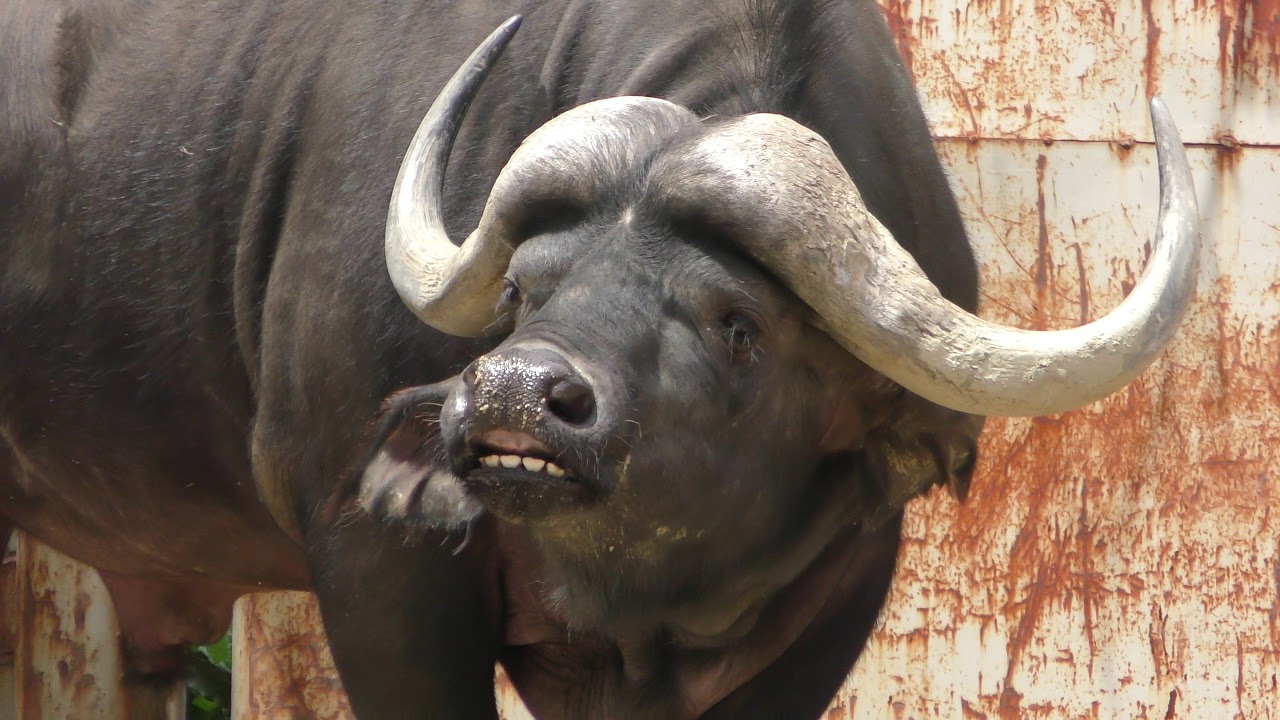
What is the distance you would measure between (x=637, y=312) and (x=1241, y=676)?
3.00 metres

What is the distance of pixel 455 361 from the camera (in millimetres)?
3502

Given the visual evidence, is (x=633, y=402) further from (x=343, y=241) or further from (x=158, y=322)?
(x=158, y=322)

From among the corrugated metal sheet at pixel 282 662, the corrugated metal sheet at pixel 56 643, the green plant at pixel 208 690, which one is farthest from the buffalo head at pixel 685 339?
the green plant at pixel 208 690

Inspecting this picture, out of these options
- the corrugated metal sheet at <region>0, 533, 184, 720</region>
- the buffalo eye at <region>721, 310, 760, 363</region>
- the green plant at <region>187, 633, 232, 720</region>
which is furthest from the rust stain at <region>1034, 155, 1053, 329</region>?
the green plant at <region>187, 633, 232, 720</region>

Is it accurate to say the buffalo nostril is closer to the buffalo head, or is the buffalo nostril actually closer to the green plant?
the buffalo head

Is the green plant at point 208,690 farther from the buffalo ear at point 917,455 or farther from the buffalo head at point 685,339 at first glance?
the buffalo ear at point 917,455

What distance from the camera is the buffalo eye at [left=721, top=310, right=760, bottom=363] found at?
3104 millimetres

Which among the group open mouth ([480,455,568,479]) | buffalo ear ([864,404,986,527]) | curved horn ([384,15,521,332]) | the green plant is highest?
curved horn ([384,15,521,332])

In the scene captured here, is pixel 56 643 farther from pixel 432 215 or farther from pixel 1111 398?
pixel 1111 398

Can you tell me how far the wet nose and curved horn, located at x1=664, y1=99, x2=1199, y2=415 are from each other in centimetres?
46

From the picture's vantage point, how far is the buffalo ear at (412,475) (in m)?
3.36

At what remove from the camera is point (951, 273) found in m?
3.61

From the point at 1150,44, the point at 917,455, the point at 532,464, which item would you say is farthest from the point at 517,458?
the point at 1150,44

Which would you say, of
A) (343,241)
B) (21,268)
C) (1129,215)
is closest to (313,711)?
(21,268)
